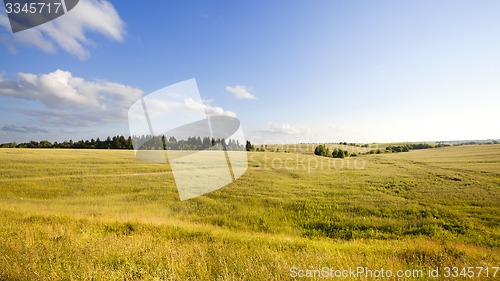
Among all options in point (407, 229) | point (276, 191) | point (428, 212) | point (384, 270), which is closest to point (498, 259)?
point (384, 270)

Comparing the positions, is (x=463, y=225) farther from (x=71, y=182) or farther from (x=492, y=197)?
(x=71, y=182)

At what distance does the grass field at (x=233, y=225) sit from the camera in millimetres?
6355

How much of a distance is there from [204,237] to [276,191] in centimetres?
1660

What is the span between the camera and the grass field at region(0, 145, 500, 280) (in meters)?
6.36

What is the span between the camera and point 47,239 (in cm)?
815

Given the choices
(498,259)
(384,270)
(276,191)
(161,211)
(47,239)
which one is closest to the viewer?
(384,270)

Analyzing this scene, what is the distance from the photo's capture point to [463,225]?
16.1m

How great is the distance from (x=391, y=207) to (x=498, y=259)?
1149 cm

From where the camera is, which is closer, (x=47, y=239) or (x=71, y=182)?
(x=47, y=239)

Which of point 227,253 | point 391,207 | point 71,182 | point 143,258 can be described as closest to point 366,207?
point 391,207

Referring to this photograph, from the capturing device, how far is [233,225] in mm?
16125

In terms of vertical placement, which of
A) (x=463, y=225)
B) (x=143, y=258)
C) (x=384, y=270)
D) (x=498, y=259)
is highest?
(x=143, y=258)

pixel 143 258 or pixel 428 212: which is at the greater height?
pixel 143 258

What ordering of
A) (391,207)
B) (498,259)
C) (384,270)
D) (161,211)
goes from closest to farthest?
(384,270) → (498,259) → (161,211) → (391,207)
